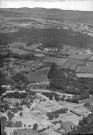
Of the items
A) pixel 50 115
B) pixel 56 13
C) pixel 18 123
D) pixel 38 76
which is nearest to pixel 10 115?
pixel 18 123

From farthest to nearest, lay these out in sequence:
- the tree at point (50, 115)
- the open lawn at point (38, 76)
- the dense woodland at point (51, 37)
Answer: the open lawn at point (38, 76)
the dense woodland at point (51, 37)
the tree at point (50, 115)

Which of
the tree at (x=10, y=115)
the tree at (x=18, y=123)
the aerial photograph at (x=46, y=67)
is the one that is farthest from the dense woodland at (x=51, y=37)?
the tree at (x=18, y=123)

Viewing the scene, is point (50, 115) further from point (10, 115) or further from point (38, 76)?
point (38, 76)

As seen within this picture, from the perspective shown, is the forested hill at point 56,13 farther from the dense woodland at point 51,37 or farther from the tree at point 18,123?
the tree at point 18,123

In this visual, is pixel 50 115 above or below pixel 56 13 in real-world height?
below

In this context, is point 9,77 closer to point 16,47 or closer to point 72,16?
point 16,47

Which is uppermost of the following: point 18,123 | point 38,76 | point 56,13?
point 56,13

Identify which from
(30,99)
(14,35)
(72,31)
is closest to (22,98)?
(30,99)
